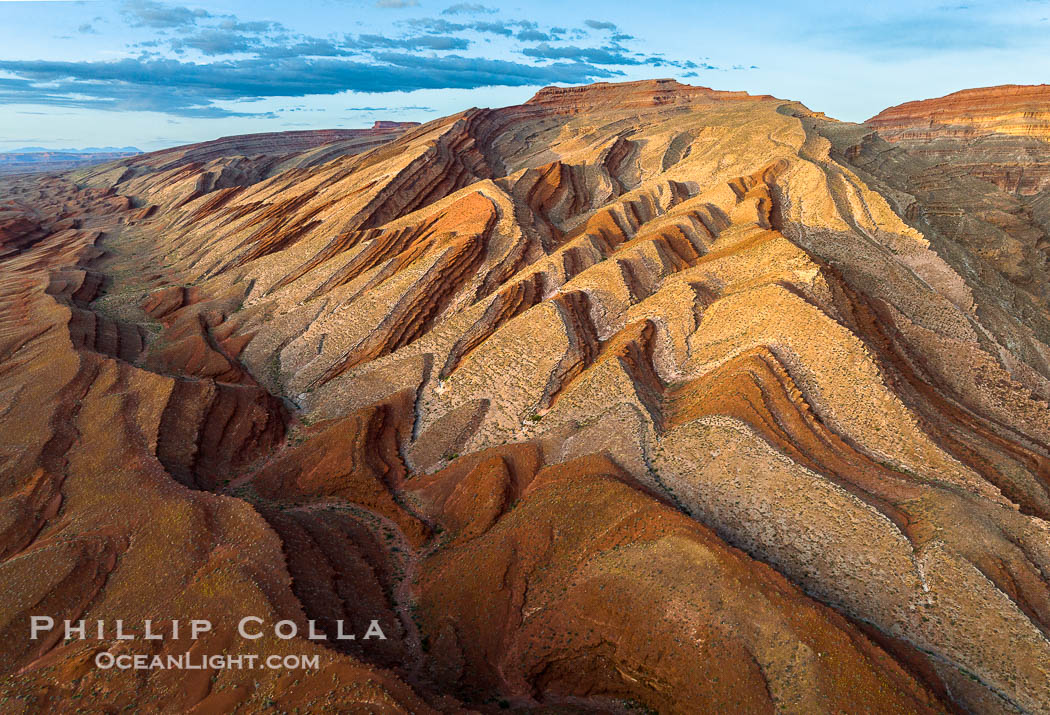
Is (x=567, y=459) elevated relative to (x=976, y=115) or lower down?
lower down

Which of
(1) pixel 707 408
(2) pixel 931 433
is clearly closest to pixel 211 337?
(1) pixel 707 408

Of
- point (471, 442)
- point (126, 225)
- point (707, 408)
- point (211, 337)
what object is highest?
point (707, 408)

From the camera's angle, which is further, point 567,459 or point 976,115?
point 976,115

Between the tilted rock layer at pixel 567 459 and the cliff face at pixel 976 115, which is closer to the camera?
the tilted rock layer at pixel 567 459

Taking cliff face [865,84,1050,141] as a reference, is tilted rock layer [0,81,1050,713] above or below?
below

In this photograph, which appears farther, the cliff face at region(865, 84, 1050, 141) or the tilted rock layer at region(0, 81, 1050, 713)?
the cliff face at region(865, 84, 1050, 141)

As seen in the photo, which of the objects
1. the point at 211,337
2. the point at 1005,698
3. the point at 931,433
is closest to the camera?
the point at 1005,698

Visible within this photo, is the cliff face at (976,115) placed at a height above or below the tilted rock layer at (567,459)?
above

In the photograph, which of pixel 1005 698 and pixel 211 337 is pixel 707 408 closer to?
pixel 1005 698
